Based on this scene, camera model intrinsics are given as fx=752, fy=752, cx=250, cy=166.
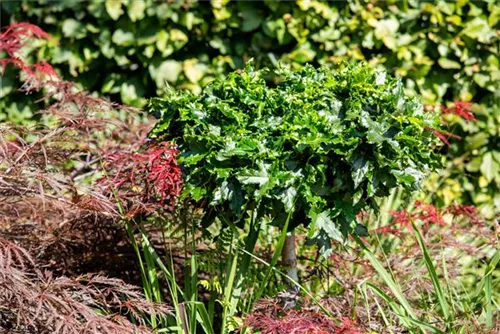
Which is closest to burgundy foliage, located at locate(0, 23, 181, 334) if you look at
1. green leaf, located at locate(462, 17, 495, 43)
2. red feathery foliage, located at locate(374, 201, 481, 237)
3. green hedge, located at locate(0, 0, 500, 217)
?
red feathery foliage, located at locate(374, 201, 481, 237)

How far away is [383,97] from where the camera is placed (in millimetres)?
2533

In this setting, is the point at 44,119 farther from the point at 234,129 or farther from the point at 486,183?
the point at 486,183

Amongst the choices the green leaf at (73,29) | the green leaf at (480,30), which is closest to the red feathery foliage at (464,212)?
the green leaf at (480,30)

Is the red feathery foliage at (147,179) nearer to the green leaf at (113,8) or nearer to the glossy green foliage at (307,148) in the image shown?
the glossy green foliage at (307,148)

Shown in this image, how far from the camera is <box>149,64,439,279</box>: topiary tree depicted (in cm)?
243

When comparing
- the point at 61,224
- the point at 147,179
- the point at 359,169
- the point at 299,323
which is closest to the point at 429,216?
the point at 359,169

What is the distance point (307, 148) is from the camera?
2.46m

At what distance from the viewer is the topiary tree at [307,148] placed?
2.43m

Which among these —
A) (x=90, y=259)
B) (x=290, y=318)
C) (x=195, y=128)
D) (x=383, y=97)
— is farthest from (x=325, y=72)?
(x=90, y=259)

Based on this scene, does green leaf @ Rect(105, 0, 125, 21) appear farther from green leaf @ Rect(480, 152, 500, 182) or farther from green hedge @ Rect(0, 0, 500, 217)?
green leaf @ Rect(480, 152, 500, 182)

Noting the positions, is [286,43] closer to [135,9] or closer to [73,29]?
[135,9]

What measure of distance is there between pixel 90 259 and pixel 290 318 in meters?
1.17

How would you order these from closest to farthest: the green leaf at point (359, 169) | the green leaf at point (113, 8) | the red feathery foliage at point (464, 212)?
the green leaf at point (359, 169), the red feathery foliage at point (464, 212), the green leaf at point (113, 8)

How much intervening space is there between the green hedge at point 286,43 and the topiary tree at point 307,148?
81.4 inches
